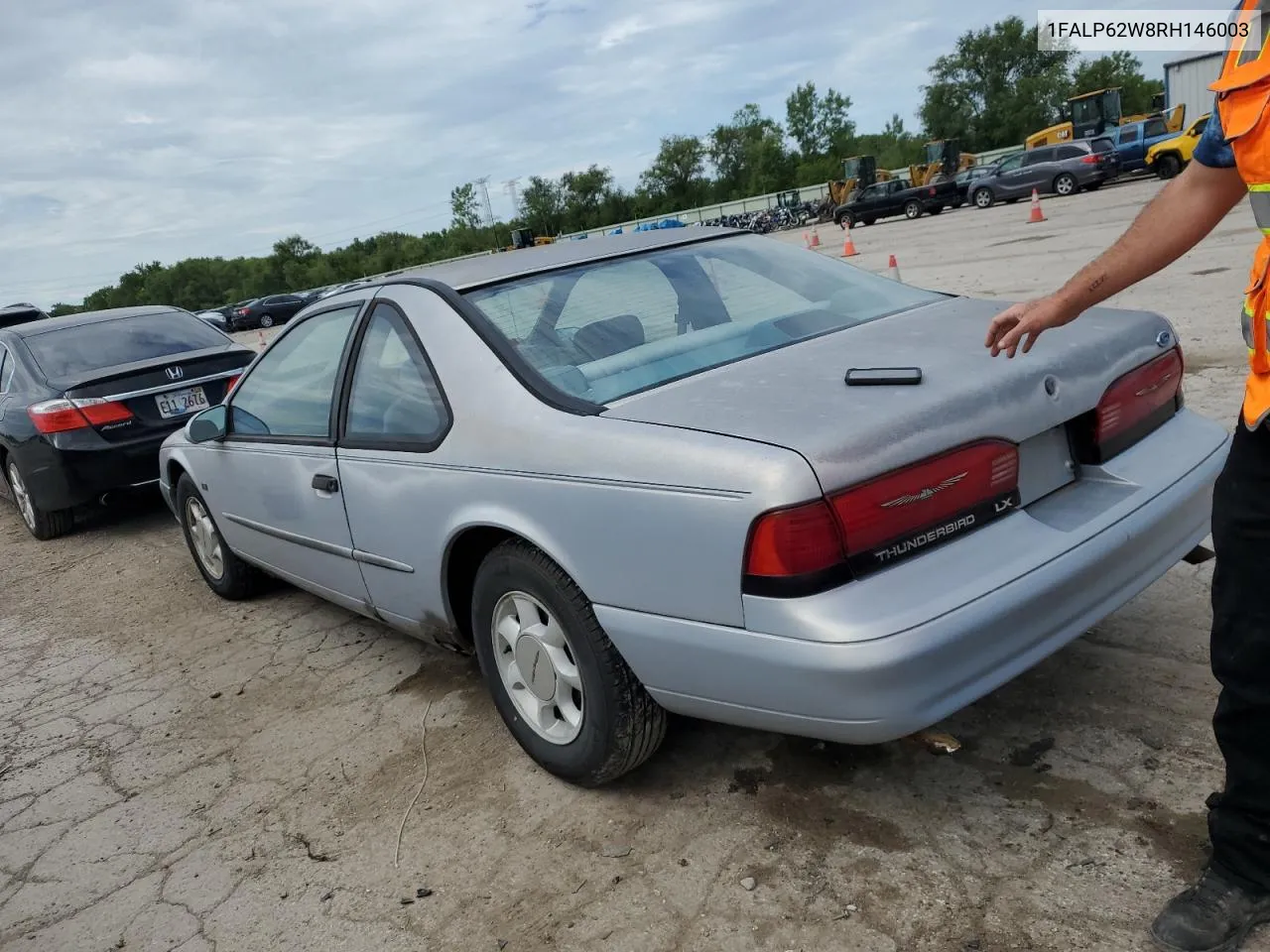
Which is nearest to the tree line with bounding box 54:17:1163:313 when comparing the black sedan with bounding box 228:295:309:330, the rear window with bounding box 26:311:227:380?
the black sedan with bounding box 228:295:309:330

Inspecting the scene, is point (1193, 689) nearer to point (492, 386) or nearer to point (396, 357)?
point (492, 386)

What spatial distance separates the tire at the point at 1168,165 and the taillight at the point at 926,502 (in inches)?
974

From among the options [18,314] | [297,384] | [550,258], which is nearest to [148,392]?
[297,384]

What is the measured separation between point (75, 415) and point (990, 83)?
290 ft

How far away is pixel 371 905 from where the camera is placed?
2479mm

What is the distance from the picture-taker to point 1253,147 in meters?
1.63

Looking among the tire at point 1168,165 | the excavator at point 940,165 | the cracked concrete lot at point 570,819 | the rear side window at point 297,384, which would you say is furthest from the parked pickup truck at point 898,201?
the cracked concrete lot at point 570,819

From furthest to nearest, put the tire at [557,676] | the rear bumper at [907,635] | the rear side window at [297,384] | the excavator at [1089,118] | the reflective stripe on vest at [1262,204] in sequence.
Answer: the excavator at [1089,118]
the rear side window at [297,384]
the tire at [557,676]
the rear bumper at [907,635]
the reflective stripe on vest at [1262,204]

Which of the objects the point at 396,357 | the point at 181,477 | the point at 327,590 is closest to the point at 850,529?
the point at 396,357

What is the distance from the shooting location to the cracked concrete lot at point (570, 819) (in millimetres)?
2164

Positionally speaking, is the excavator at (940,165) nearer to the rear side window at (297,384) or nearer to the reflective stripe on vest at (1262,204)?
the rear side window at (297,384)

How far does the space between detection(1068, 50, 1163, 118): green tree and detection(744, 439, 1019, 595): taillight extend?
90610 mm

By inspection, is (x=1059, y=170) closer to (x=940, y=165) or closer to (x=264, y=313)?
(x=940, y=165)

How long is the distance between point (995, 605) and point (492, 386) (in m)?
1.45
